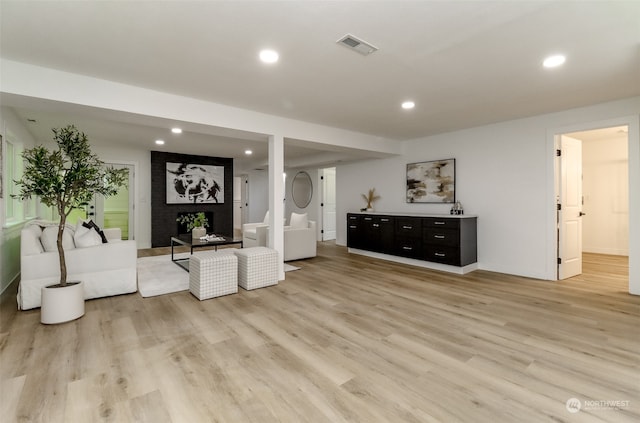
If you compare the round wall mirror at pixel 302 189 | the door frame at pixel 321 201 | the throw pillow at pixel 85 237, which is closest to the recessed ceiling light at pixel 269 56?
the throw pillow at pixel 85 237

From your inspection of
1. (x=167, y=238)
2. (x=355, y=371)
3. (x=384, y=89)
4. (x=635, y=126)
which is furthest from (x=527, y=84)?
(x=167, y=238)

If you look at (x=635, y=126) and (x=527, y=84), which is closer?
(x=527, y=84)

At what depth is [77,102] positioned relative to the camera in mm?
2912

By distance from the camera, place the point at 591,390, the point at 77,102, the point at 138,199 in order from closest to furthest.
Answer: the point at 591,390 < the point at 77,102 < the point at 138,199

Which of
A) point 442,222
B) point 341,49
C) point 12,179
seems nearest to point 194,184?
point 12,179

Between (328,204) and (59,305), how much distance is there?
667 centimetres

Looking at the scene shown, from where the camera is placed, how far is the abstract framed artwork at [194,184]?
7.40m

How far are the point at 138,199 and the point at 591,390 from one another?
8.02m

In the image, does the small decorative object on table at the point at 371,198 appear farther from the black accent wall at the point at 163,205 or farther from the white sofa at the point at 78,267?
the white sofa at the point at 78,267

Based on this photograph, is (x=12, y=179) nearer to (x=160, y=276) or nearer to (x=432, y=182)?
(x=160, y=276)

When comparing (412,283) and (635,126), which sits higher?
(635,126)

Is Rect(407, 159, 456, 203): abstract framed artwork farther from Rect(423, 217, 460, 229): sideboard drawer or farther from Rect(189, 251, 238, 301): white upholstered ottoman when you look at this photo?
Rect(189, 251, 238, 301): white upholstered ottoman

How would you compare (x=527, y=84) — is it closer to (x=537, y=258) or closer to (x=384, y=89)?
(x=384, y=89)

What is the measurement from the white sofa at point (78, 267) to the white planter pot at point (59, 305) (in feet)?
1.43
